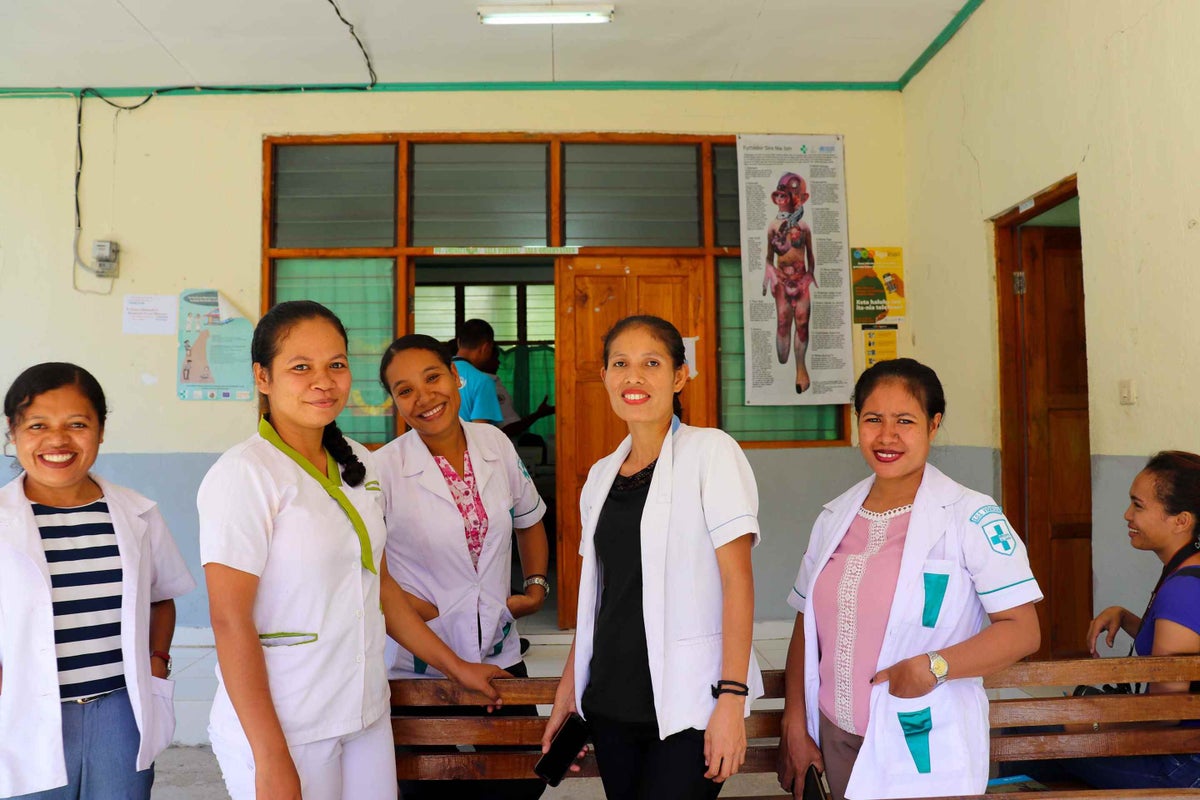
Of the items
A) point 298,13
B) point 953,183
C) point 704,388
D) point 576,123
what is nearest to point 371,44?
point 298,13

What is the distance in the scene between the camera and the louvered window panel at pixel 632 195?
4.85 m

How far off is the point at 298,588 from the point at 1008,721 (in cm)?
143

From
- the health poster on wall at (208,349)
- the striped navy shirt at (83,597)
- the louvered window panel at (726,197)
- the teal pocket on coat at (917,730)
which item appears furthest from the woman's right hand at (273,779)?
the louvered window panel at (726,197)

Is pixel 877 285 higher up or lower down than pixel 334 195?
lower down

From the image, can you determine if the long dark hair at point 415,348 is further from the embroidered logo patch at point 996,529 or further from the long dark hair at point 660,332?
the embroidered logo patch at point 996,529

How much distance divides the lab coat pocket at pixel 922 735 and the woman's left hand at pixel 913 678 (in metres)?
0.05

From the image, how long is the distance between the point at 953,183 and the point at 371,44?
10.2 ft

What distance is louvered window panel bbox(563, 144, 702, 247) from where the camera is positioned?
485 centimetres

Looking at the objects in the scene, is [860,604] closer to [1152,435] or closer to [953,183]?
[1152,435]

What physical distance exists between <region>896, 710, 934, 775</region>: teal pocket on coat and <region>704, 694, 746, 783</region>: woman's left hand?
313mm

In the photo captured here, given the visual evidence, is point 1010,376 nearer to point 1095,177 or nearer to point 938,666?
point 1095,177

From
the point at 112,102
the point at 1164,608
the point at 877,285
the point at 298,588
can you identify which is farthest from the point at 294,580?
the point at 112,102

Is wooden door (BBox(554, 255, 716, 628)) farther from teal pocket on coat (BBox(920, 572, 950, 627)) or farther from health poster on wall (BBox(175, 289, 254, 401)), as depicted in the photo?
teal pocket on coat (BBox(920, 572, 950, 627))

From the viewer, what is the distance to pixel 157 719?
1.74 metres
